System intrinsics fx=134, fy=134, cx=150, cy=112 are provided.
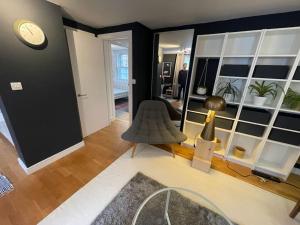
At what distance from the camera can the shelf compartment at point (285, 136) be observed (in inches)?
68.3

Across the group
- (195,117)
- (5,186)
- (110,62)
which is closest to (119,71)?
(110,62)

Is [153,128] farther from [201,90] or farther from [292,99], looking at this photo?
[292,99]

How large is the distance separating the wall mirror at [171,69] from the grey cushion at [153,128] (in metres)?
0.54

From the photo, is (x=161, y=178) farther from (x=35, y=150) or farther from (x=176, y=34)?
(x=176, y=34)

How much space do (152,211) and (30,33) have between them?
2418mm

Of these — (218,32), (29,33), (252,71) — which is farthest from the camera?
(218,32)

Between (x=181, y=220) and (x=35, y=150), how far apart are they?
2.03 m

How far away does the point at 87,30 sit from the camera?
8.25ft

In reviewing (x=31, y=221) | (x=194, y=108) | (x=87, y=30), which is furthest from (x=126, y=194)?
(x=87, y=30)

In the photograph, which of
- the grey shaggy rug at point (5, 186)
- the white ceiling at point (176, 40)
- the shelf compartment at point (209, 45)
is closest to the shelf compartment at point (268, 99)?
the shelf compartment at point (209, 45)

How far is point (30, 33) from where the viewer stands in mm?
1554

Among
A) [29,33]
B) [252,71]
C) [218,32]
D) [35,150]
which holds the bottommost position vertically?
[35,150]

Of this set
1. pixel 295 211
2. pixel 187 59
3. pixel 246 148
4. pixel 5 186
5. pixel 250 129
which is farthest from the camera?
pixel 187 59

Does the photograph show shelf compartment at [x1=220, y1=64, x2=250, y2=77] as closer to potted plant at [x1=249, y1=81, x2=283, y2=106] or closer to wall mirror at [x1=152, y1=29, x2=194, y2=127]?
potted plant at [x1=249, y1=81, x2=283, y2=106]
